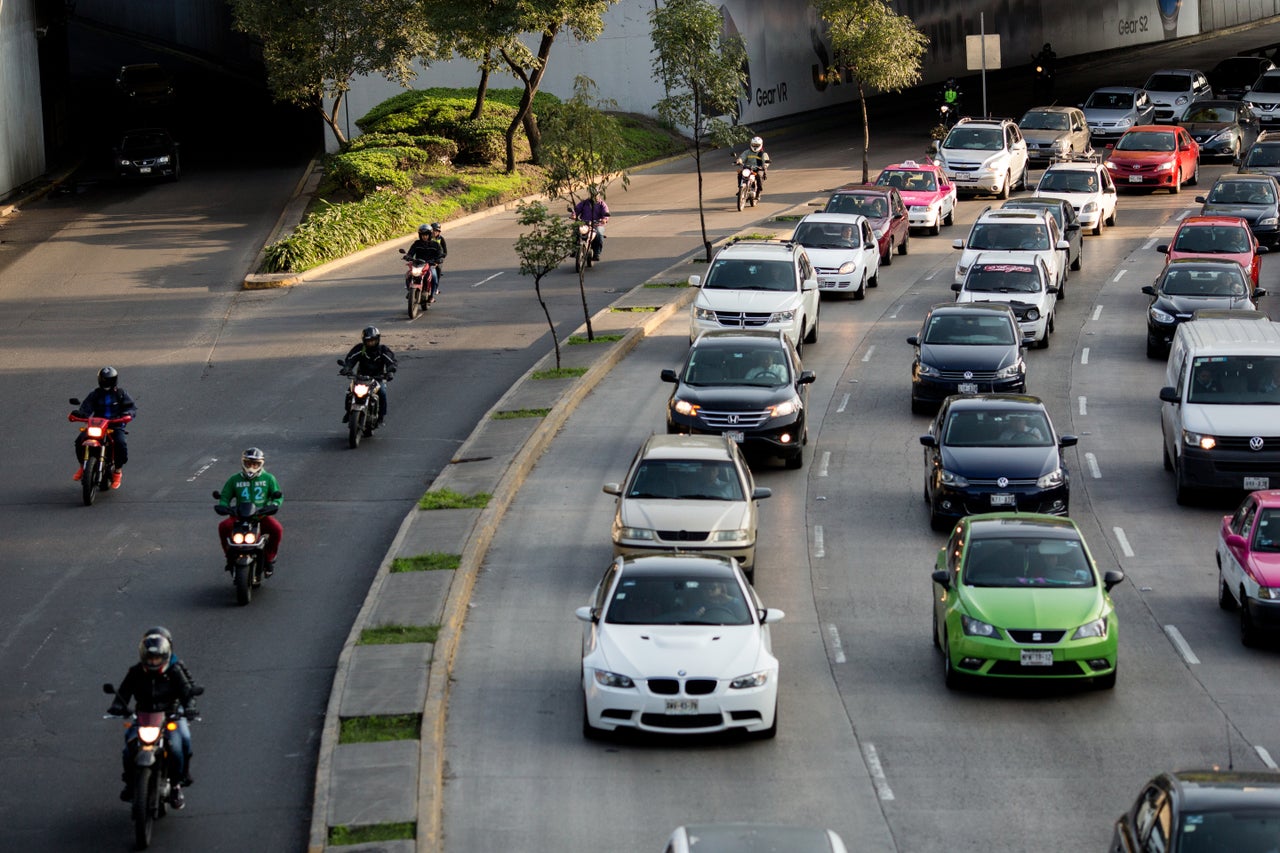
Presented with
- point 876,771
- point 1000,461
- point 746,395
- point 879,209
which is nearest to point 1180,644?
point 1000,461

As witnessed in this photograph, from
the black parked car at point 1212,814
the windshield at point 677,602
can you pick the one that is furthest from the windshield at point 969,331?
the black parked car at point 1212,814

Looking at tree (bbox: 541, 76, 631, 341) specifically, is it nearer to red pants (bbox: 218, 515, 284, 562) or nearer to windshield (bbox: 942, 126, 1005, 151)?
red pants (bbox: 218, 515, 284, 562)

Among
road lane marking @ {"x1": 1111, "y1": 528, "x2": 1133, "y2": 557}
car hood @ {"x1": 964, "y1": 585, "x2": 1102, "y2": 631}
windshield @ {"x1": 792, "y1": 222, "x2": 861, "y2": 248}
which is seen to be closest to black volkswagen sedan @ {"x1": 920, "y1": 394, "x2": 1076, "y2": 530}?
road lane marking @ {"x1": 1111, "y1": 528, "x2": 1133, "y2": 557}

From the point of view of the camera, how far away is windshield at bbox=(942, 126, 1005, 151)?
50562 millimetres

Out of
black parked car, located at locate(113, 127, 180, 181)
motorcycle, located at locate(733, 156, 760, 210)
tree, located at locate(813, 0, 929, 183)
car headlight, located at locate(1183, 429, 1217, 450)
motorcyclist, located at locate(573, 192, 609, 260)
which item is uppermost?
tree, located at locate(813, 0, 929, 183)

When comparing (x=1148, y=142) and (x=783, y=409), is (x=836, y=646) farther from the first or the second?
(x=1148, y=142)

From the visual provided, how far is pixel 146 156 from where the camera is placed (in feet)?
186

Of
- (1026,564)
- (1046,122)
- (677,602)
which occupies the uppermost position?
(1046,122)

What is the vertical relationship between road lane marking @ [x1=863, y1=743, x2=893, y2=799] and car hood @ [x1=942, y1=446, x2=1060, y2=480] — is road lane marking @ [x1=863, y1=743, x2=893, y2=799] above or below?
below

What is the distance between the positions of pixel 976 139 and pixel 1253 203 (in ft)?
32.6

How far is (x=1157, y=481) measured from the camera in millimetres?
25578

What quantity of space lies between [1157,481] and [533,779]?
43.6ft

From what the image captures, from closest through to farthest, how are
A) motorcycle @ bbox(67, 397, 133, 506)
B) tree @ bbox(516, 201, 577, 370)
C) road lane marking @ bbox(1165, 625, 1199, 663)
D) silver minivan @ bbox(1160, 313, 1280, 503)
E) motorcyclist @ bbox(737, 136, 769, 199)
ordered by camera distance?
road lane marking @ bbox(1165, 625, 1199, 663), silver minivan @ bbox(1160, 313, 1280, 503), motorcycle @ bbox(67, 397, 133, 506), tree @ bbox(516, 201, 577, 370), motorcyclist @ bbox(737, 136, 769, 199)

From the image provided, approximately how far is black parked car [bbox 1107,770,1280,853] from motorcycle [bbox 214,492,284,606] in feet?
37.6
